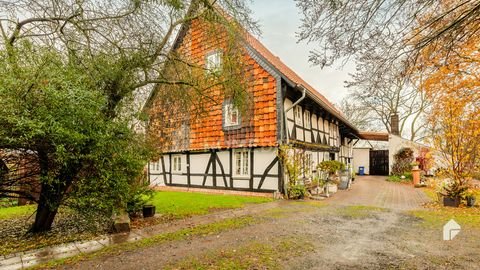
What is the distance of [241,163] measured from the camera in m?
11.2

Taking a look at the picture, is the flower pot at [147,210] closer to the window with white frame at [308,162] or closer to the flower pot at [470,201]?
the window with white frame at [308,162]

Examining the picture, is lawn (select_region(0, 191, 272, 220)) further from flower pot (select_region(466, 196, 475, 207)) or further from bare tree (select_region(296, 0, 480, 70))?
flower pot (select_region(466, 196, 475, 207))

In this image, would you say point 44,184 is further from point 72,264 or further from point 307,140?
point 307,140

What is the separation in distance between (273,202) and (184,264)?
5646 millimetres

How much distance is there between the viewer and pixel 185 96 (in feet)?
24.9

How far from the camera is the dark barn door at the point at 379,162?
2283 cm

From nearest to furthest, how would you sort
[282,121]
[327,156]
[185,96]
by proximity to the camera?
1. [185,96]
2. [282,121]
3. [327,156]

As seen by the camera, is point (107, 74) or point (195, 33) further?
point (195, 33)

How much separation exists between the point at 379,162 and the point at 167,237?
22127 mm

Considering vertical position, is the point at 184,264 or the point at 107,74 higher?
the point at 107,74

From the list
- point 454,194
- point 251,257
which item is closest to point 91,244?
point 251,257

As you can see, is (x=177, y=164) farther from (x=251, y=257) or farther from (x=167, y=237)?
(x=251, y=257)

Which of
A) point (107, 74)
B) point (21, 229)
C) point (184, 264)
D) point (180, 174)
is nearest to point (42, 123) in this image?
point (107, 74)

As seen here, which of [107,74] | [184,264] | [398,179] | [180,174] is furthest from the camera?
[398,179]
